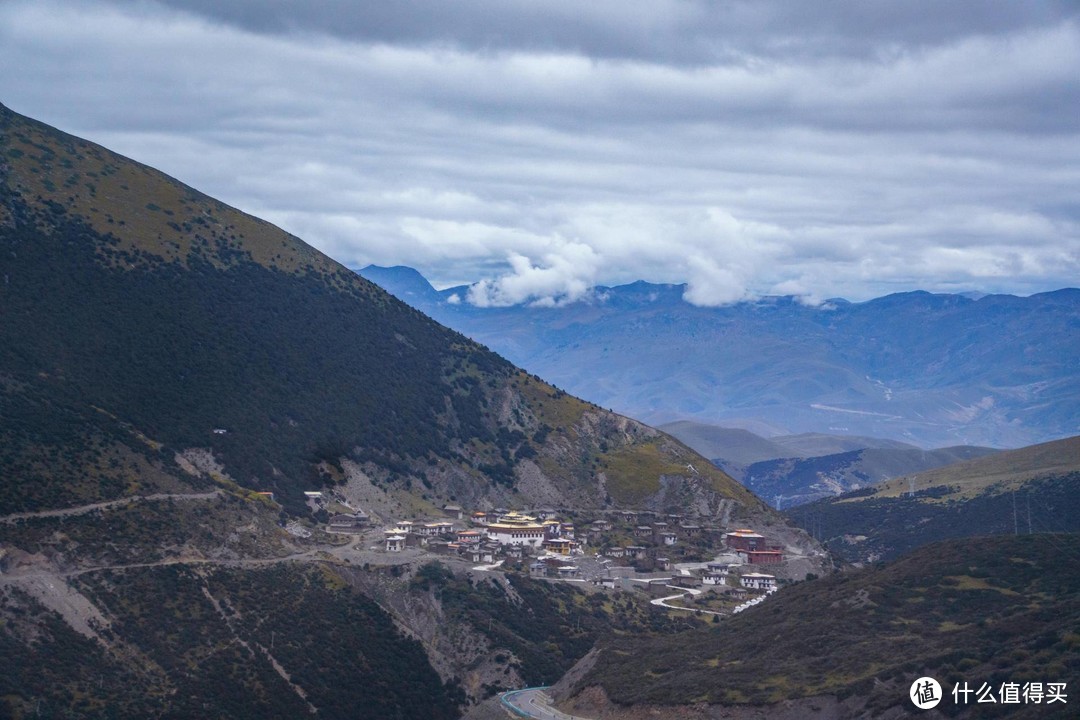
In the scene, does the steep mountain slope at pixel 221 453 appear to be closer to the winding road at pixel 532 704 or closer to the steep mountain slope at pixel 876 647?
the winding road at pixel 532 704

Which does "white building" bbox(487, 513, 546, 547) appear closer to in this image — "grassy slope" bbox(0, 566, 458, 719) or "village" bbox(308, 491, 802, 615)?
"village" bbox(308, 491, 802, 615)

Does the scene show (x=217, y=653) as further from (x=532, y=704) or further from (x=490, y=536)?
(x=490, y=536)

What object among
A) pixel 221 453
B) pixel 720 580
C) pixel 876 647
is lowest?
pixel 876 647

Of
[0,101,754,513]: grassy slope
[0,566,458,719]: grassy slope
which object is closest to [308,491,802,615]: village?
[0,101,754,513]: grassy slope

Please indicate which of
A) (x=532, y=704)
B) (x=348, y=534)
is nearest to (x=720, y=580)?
(x=348, y=534)

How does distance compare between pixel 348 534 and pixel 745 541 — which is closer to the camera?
pixel 348 534

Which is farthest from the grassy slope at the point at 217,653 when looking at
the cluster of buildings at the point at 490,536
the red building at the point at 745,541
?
the red building at the point at 745,541
